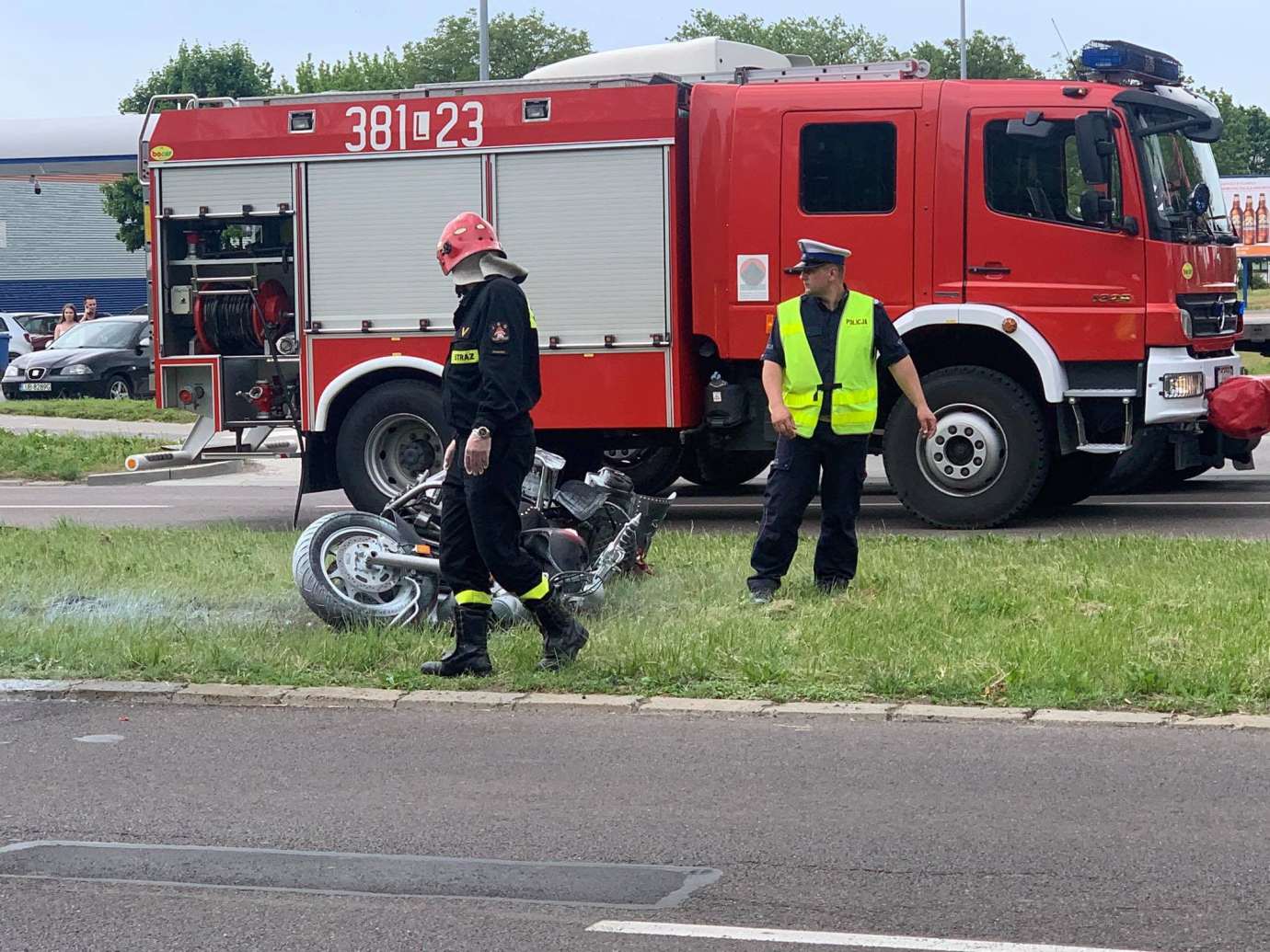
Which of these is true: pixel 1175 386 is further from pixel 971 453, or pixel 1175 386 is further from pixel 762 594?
pixel 762 594

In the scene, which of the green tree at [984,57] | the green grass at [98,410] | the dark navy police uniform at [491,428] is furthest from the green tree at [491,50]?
the dark navy police uniform at [491,428]

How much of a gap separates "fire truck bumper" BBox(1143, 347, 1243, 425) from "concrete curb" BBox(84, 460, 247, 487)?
29.4 ft

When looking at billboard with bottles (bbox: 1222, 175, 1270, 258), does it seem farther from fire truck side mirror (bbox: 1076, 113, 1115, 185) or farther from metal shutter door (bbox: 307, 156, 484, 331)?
metal shutter door (bbox: 307, 156, 484, 331)

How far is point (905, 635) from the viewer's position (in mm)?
7715

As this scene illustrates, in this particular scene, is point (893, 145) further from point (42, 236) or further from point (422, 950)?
point (42, 236)

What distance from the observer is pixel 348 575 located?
8383 millimetres

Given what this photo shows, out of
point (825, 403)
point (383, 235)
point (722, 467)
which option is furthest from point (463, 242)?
point (722, 467)

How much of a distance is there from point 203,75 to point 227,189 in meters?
43.8

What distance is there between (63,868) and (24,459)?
49.2 ft

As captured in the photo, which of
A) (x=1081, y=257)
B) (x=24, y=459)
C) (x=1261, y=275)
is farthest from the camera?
(x=1261, y=275)

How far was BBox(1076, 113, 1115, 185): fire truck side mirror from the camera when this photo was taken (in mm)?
11727

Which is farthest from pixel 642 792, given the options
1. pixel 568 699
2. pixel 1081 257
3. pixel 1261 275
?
pixel 1261 275

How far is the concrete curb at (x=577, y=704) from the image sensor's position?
6441mm

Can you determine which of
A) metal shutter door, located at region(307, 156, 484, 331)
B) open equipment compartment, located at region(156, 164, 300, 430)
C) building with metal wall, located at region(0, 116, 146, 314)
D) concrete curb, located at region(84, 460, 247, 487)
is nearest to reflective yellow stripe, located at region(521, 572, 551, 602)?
metal shutter door, located at region(307, 156, 484, 331)
